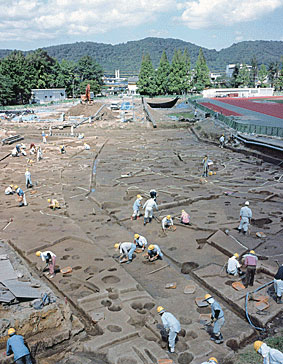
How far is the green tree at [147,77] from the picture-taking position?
315 feet

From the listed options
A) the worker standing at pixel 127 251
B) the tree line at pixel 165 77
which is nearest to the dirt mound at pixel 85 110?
the tree line at pixel 165 77

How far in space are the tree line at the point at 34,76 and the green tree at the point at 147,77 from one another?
13.2 m

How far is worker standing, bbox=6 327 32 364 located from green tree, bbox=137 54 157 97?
3735 inches

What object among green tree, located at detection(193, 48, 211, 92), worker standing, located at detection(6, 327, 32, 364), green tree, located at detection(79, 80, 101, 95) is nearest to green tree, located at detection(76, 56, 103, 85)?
green tree, located at detection(79, 80, 101, 95)

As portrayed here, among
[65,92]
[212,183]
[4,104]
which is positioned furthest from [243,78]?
[212,183]

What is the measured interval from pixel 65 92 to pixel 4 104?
70.9ft

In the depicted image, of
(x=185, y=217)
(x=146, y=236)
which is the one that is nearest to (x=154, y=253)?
(x=146, y=236)

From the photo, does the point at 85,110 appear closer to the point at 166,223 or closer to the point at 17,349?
the point at 166,223

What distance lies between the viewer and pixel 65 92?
90688 mm

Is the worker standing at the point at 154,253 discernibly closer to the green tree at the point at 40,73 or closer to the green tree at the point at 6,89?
the green tree at the point at 6,89

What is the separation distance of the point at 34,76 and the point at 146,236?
7756 centimetres

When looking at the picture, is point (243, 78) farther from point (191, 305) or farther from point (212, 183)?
point (191, 305)

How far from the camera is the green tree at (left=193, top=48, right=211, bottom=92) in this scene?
10175 cm

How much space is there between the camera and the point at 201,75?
102125 mm
